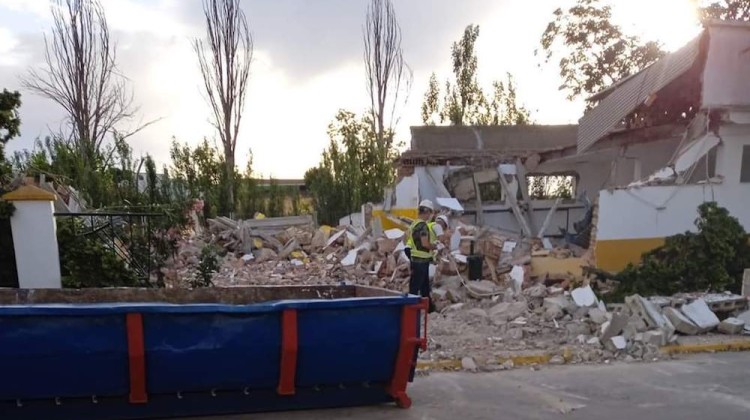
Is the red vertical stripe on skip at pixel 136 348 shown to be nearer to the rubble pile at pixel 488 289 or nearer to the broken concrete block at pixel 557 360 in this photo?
the rubble pile at pixel 488 289

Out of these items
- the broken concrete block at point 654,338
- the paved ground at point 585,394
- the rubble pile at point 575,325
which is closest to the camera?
the paved ground at point 585,394

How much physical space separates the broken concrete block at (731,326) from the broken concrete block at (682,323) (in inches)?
16.0

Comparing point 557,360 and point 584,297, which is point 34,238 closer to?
point 557,360

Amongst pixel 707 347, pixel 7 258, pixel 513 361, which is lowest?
pixel 707 347

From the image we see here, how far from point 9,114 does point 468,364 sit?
7016mm

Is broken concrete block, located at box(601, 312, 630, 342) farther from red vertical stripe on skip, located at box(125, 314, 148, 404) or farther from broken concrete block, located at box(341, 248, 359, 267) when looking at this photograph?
broken concrete block, located at box(341, 248, 359, 267)

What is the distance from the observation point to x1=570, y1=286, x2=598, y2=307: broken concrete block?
9461mm

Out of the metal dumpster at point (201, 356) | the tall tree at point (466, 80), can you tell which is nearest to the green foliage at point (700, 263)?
the metal dumpster at point (201, 356)

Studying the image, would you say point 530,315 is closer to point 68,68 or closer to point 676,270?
point 676,270

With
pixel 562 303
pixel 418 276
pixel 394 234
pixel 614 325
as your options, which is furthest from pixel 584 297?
pixel 394 234

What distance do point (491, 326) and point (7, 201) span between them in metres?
6.77

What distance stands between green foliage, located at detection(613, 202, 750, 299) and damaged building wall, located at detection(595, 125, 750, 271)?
2.54ft

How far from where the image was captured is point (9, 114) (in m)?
8.41

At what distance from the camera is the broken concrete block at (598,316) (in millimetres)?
8750
